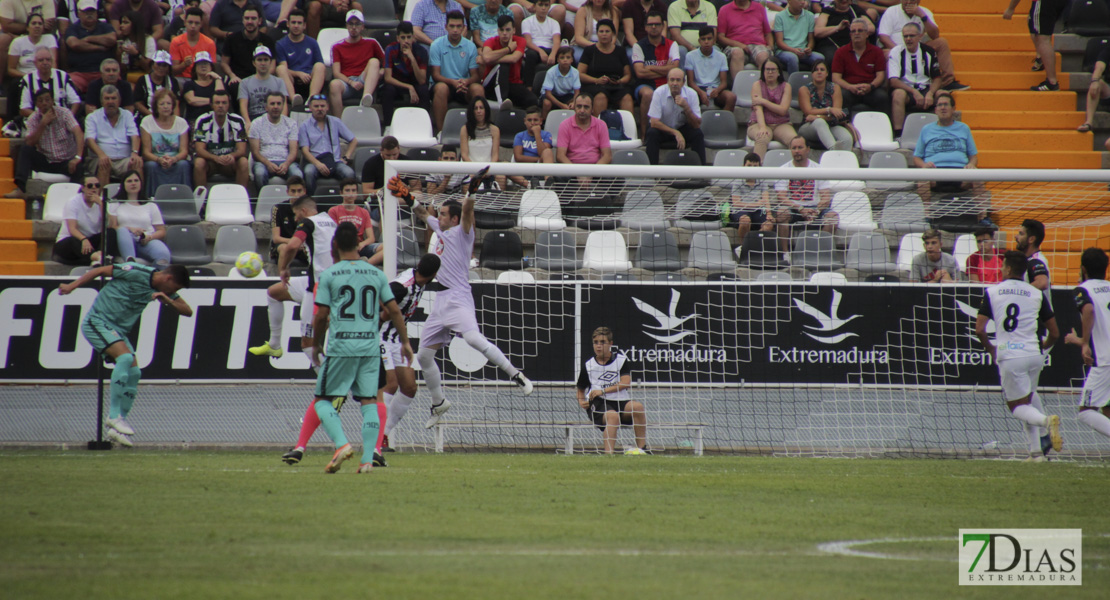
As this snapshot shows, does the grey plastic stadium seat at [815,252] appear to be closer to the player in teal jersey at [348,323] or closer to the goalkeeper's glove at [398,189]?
the goalkeeper's glove at [398,189]

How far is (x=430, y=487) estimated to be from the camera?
766 cm

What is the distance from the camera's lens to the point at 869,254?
13.3 m

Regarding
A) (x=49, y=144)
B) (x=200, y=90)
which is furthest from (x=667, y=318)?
(x=49, y=144)

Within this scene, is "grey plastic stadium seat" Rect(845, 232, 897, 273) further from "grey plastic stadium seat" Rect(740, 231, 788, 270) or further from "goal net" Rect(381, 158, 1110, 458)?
"grey plastic stadium seat" Rect(740, 231, 788, 270)

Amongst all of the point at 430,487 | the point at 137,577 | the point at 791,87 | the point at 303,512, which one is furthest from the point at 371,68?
the point at 137,577

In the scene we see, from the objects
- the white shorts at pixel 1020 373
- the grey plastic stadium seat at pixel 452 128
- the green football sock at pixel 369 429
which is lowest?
the green football sock at pixel 369 429

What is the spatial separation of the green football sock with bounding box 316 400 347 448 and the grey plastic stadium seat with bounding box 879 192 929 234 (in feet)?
27.0

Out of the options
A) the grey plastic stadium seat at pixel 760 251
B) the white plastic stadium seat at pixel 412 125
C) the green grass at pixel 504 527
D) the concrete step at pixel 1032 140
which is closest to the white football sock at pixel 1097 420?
the green grass at pixel 504 527

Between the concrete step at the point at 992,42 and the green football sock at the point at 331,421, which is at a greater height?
the concrete step at the point at 992,42

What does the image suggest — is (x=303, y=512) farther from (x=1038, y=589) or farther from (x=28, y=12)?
(x=28, y=12)

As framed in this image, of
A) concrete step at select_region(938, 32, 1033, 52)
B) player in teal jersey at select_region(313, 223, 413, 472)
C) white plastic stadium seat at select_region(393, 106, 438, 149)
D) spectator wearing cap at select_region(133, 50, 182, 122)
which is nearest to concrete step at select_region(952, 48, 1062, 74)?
concrete step at select_region(938, 32, 1033, 52)

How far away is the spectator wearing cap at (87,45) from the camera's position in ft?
52.5

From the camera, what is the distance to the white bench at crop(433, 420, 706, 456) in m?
11.9

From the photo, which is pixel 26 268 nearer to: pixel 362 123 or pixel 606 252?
pixel 362 123
